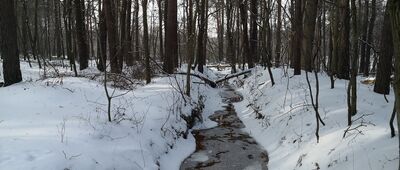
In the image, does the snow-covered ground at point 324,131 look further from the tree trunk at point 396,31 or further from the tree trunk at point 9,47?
the tree trunk at point 9,47

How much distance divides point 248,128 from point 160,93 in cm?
275

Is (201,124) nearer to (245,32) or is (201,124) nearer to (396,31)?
(396,31)

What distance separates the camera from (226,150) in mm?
9062

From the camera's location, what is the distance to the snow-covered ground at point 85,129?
568 centimetres

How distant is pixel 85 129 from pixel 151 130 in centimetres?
173

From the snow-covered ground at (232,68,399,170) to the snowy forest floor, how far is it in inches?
0.7

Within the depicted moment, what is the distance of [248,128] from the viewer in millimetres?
11242

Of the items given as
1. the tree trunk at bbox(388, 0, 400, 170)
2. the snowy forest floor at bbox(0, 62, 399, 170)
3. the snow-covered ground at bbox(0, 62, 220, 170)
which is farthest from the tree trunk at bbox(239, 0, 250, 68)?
the tree trunk at bbox(388, 0, 400, 170)

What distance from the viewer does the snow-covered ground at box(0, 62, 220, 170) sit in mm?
5680

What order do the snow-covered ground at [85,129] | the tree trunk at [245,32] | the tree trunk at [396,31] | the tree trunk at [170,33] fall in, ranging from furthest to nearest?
1. the tree trunk at [245,32]
2. the tree trunk at [170,33]
3. the snow-covered ground at [85,129]
4. the tree trunk at [396,31]

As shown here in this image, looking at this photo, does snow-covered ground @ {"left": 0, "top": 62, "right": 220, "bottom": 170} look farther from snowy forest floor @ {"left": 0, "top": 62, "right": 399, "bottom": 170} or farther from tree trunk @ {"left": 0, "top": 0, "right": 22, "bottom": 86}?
tree trunk @ {"left": 0, "top": 0, "right": 22, "bottom": 86}

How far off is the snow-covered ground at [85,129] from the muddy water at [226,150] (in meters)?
0.33

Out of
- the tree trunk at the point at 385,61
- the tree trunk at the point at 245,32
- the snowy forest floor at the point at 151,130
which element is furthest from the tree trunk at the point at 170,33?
the tree trunk at the point at 385,61

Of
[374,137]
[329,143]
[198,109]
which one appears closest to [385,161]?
[374,137]
